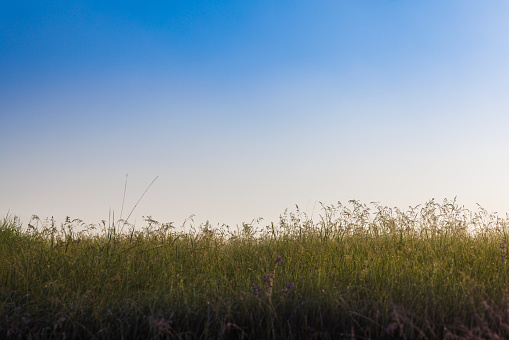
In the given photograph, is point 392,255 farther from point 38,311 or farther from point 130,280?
point 38,311

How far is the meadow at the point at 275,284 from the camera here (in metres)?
3.30

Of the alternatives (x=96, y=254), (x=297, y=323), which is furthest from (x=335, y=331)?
(x=96, y=254)

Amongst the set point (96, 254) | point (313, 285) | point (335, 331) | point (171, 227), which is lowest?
point (335, 331)

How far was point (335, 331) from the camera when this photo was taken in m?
3.35

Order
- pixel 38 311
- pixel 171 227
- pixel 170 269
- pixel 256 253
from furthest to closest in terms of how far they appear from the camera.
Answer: pixel 171 227 → pixel 256 253 → pixel 170 269 → pixel 38 311

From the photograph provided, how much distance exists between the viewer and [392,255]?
5.29 meters

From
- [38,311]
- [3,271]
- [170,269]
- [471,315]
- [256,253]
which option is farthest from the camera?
[256,253]

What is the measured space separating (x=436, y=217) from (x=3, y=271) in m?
5.86

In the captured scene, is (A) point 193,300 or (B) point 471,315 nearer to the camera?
(B) point 471,315

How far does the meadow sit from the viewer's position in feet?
10.8

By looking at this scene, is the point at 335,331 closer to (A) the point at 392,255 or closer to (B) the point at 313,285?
(B) the point at 313,285

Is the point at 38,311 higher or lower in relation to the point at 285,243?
lower

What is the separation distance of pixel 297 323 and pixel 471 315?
135cm

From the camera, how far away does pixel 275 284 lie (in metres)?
4.19
